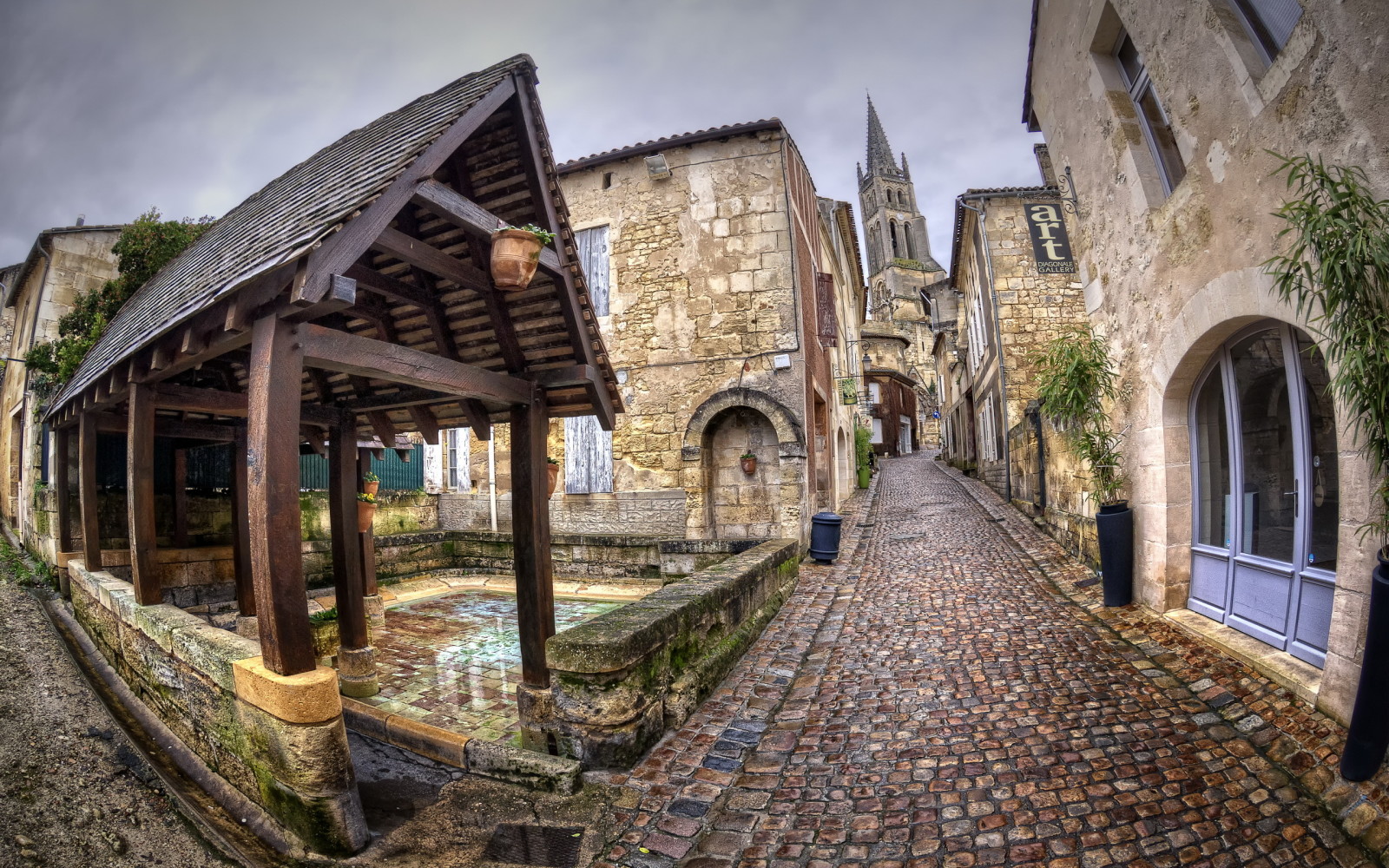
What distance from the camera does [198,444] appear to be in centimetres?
764

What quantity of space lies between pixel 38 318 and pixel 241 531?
27.4 ft

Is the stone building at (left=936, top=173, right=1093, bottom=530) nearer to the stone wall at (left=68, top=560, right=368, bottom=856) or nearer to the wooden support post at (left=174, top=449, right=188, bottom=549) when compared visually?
the stone wall at (left=68, top=560, right=368, bottom=856)

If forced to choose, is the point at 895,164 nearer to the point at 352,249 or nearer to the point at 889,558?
the point at 889,558

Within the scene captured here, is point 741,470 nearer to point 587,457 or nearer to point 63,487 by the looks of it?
point 587,457

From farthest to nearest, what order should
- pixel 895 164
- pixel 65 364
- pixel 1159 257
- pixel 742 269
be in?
pixel 895 164
pixel 742 269
pixel 65 364
pixel 1159 257

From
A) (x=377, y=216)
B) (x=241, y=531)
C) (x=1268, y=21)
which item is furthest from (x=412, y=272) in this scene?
(x=1268, y=21)

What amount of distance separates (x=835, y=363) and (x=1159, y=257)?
10.4 meters

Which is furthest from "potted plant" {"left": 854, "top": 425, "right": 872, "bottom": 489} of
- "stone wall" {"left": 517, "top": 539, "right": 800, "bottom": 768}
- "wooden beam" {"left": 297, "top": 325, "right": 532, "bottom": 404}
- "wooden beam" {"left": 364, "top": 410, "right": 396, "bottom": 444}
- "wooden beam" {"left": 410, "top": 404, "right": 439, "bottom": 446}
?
"wooden beam" {"left": 297, "top": 325, "right": 532, "bottom": 404}

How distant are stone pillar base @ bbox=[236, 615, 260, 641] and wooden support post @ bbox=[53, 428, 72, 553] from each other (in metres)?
2.86

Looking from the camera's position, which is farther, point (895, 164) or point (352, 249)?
point (895, 164)

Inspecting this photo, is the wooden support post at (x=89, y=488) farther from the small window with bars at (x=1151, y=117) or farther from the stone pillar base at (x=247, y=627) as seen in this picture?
the small window with bars at (x=1151, y=117)

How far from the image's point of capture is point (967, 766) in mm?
3025

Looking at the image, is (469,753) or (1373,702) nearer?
(1373,702)

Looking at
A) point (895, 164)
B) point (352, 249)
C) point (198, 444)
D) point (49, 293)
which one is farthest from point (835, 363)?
point (895, 164)
